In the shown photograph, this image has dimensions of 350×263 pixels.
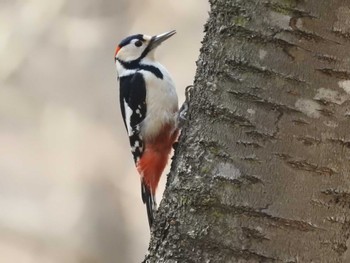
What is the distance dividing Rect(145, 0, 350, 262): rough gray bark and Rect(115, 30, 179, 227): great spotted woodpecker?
1270 mm

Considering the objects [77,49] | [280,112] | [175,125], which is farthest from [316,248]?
[77,49]

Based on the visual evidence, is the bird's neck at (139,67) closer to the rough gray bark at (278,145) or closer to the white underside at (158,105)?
the white underside at (158,105)

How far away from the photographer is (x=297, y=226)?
1.50 m

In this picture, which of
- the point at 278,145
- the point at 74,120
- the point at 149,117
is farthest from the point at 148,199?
the point at 74,120

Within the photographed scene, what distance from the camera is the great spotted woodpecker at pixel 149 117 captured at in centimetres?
294

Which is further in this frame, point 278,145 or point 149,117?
point 149,117

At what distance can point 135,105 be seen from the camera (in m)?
3.07

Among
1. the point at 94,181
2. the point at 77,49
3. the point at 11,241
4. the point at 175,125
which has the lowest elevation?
the point at 11,241

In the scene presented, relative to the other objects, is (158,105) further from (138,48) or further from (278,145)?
(278,145)

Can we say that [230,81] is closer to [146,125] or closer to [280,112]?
[280,112]

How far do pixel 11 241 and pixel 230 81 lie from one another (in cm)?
430

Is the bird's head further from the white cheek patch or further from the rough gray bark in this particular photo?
the rough gray bark

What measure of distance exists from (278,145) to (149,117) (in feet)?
5.01

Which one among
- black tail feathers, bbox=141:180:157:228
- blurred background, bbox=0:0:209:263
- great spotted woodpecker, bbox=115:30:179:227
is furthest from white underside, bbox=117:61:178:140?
blurred background, bbox=0:0:209:263
